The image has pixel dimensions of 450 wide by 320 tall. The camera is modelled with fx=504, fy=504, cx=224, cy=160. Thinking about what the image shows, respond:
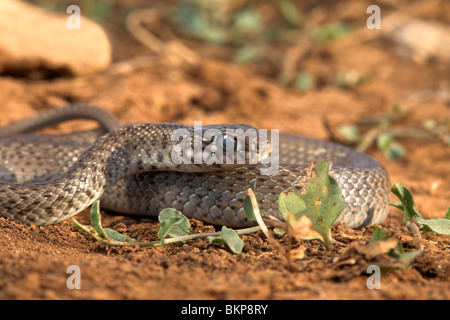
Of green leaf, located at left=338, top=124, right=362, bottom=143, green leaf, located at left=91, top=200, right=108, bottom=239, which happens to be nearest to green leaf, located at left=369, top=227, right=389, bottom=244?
green leaf, located at left=91, top=200, right=108, bottom=239

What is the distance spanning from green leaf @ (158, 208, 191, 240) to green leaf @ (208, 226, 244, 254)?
0.25 meters

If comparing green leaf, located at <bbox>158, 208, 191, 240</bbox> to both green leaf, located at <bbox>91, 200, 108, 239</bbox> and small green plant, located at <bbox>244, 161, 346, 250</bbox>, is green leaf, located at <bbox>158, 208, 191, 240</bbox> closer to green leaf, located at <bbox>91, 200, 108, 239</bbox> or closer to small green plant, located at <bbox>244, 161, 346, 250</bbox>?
green leaf, located at <bbox>91, 200, 108, 239</bbox>

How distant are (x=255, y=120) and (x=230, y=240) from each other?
16.0 feet

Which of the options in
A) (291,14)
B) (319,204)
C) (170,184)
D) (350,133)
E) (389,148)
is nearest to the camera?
(319,204)

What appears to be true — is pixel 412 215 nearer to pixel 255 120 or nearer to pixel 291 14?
pixel 255 120

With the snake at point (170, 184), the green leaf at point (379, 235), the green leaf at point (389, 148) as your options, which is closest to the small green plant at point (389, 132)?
the green leaf at point (389, 148)

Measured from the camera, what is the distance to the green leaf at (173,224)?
3.96m

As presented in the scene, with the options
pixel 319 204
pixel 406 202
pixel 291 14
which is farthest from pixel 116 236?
pixel 291 14

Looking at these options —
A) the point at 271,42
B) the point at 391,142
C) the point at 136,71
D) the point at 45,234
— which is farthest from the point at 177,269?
the point at 271,42

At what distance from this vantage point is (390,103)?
31.8 feet

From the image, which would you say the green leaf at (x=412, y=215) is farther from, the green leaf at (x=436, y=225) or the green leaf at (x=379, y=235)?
the green leaf at (x=379, y=235)

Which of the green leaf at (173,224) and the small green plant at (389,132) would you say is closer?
the green leaf at (173,224)

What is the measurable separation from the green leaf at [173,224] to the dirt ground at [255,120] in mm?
141

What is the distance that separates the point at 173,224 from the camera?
13.0ft
